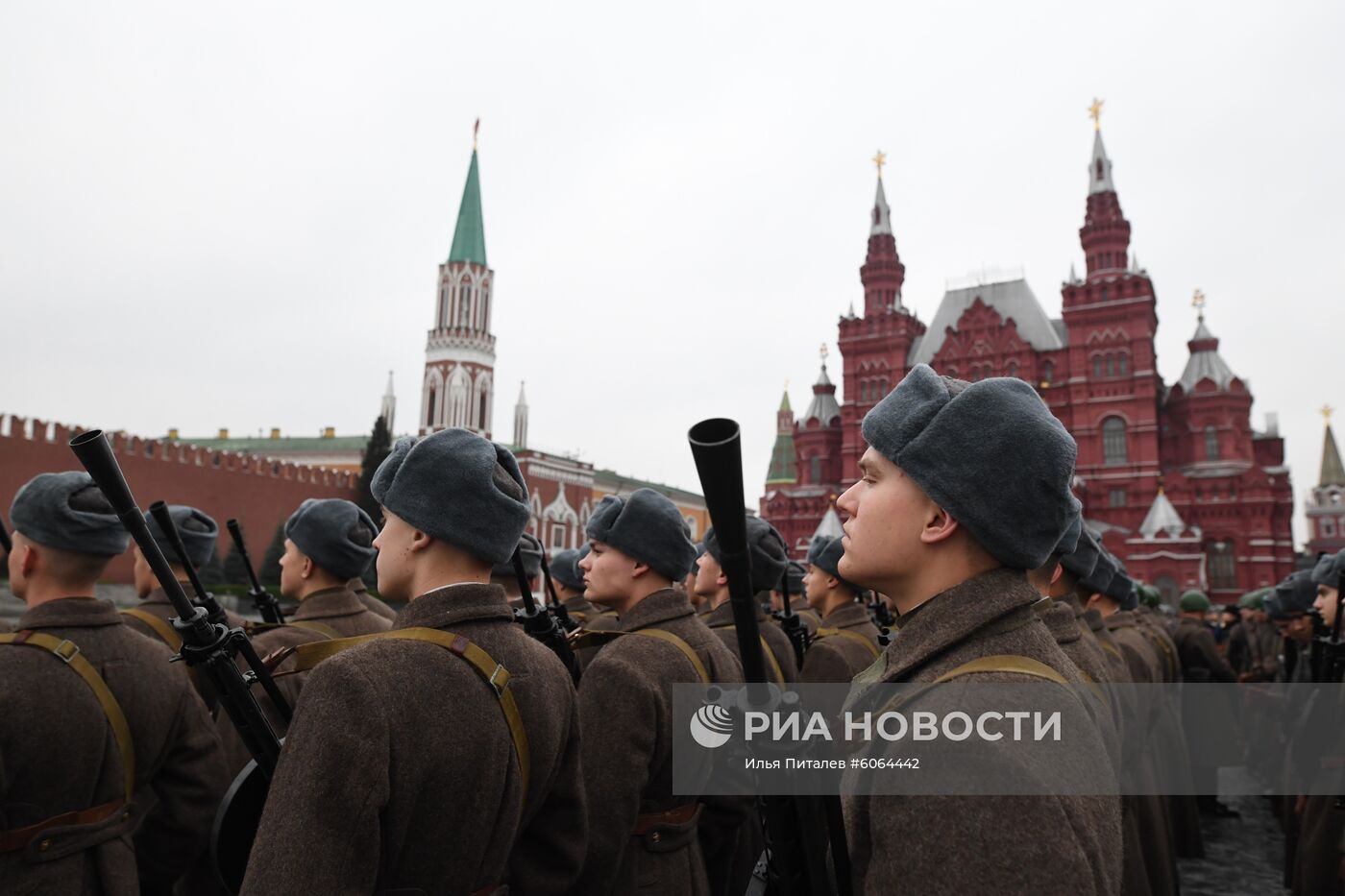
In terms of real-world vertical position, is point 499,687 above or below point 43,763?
above

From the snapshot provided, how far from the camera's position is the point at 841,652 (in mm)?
5066

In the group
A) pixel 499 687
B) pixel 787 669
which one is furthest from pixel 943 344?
pixel 499 687

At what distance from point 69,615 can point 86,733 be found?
0.42 meters

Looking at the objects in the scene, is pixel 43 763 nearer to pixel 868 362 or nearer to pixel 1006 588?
pixel 1006 588

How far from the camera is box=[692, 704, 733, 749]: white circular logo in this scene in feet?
8.96

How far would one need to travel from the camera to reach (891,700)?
5.18 ft

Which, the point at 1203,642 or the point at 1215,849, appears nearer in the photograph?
the point at 1215,849

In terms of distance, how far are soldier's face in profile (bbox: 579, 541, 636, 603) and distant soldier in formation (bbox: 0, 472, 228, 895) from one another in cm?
158

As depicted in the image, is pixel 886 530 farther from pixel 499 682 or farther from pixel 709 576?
pixel 709 576

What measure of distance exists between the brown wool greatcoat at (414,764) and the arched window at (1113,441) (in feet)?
142

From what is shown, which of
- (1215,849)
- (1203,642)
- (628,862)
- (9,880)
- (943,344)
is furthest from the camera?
(943,344)

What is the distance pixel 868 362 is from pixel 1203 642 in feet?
117

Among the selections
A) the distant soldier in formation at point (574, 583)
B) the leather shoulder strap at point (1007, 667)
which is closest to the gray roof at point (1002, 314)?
the distant soldier in formation at point (574, 583)

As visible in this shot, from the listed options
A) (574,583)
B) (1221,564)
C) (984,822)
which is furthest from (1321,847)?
(1221,564)
